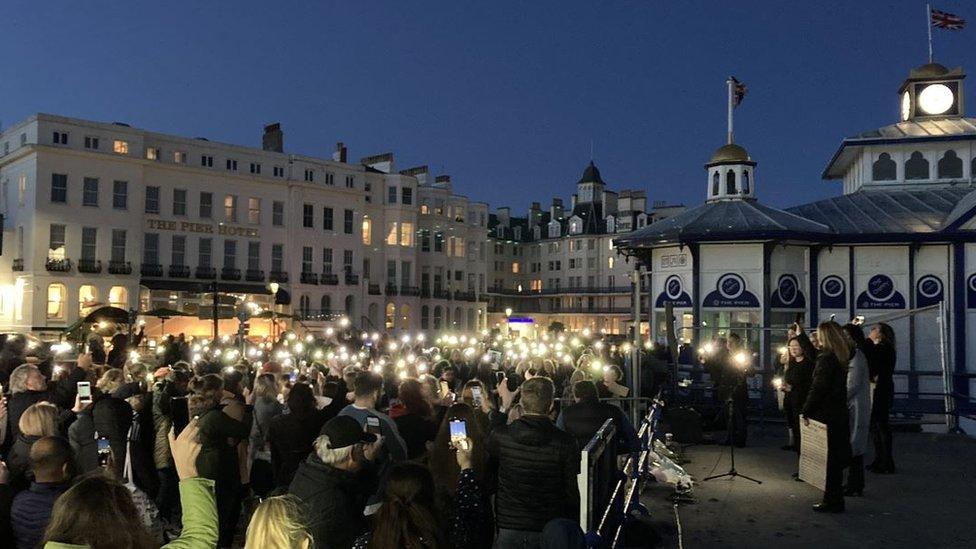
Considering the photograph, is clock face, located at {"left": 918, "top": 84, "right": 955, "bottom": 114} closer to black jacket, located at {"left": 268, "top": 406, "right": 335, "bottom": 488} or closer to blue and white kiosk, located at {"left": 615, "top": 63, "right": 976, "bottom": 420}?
blue and white kiosk, located at {"left": 615, "top": 63, "right": 976, "bottom": 420}

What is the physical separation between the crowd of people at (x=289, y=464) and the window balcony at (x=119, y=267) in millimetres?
34669

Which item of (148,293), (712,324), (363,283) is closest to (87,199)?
(148,293)

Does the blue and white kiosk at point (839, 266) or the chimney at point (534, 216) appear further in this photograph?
the chimney at point (534, 216)

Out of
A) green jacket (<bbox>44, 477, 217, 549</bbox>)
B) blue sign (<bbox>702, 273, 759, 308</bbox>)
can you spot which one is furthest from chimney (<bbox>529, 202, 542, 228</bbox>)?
green jacket (<bbox>44, 477, 217, 549</bbox>)

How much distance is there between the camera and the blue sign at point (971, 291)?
68.2 feet

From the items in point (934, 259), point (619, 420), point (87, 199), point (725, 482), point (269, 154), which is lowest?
point (725, 482)

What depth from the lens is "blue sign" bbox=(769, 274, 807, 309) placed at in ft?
74.2

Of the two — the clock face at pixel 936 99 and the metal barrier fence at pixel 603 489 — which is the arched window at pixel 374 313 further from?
the metal barrier fence at pixel 603 489

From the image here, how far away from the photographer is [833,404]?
370 inches

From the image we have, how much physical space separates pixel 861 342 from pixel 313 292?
45.3m

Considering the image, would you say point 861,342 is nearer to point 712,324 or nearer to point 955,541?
point 955,541

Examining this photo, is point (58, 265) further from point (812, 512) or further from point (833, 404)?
point (833, 404)

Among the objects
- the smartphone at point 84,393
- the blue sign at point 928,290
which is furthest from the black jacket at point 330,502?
the blue sign at point 928,290

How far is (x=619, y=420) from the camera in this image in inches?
311
